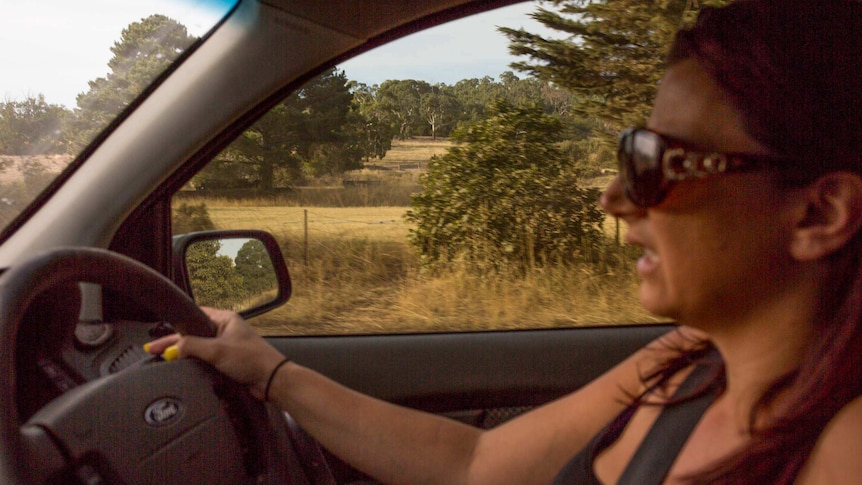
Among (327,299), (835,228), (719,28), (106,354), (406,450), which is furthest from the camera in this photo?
(327,299)

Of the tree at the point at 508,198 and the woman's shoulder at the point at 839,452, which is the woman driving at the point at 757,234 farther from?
the tree at the point at 508,198

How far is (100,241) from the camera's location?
75.5 inches

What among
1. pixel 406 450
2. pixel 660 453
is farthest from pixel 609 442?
pixel 406 450

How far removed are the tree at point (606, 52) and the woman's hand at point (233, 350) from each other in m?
1.57

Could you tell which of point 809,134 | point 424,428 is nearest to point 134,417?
point 424,428

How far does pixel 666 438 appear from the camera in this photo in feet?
4.52

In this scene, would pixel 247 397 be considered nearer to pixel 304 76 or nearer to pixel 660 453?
A: pixel 660 453

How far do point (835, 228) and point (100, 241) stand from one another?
1.59 metres

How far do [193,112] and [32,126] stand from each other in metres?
0.36

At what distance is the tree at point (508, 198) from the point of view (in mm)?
3039

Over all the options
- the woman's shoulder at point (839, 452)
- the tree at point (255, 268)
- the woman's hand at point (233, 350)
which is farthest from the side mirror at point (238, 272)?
the woman's shoulder at point (839, 452)

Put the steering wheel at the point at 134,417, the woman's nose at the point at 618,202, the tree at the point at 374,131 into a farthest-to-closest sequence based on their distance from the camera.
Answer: the tree at the point at 374,131 < the woman's nose at the point at 618,202 < the steering wheel at the point at 134,417

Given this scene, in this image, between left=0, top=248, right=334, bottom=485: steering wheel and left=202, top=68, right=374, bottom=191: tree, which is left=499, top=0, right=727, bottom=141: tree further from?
left=0, top=248, right=334, bottom=485: steering wheel

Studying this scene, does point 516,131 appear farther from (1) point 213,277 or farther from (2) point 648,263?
(2) point 648,263
